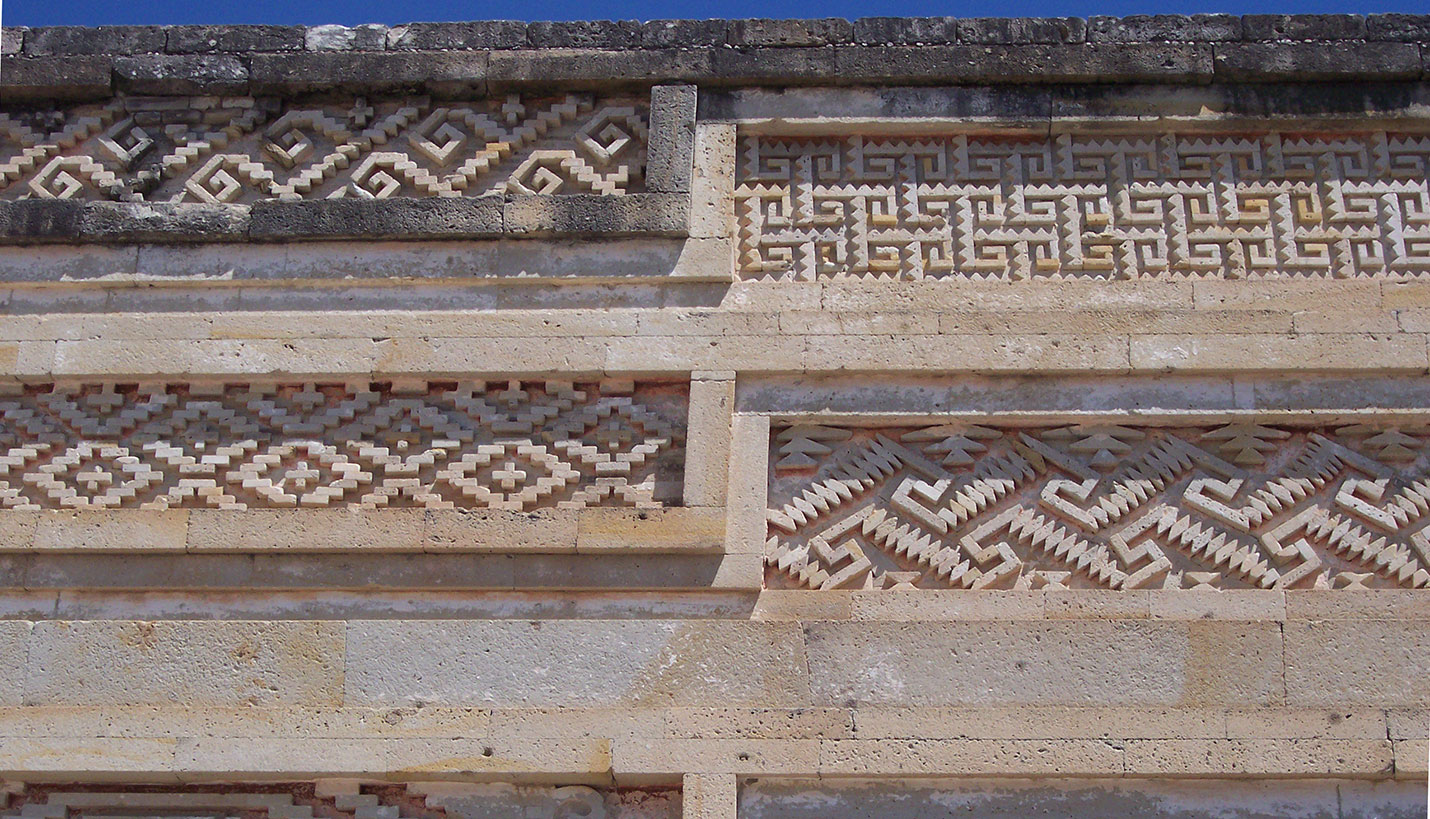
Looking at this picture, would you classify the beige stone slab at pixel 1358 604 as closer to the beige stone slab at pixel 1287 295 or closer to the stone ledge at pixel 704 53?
the beige stone slab at pixel 1287 295

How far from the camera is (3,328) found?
5.10 m

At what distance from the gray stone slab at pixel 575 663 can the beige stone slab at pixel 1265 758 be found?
0.93 m

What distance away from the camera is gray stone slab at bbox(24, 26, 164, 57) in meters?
5.55

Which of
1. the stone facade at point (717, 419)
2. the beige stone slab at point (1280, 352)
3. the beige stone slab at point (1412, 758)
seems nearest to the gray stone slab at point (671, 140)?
the stone facade at point (717, 419)

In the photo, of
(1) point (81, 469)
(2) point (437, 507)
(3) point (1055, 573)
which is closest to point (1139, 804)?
(3) point (1055, 573)

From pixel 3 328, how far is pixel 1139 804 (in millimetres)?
3653

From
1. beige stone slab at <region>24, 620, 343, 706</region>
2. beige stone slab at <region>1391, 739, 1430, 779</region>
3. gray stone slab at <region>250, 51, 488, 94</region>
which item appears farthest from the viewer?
gray stone slab at <region>250, 51, 488, 94</region>

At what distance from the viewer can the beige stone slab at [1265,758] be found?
4.30 m

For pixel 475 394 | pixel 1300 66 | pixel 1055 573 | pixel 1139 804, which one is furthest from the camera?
pixel 1300 66

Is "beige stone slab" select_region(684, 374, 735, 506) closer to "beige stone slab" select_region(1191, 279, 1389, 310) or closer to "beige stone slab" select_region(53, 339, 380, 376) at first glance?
"beige stone slab" select_region(53, 339, 380, 376)

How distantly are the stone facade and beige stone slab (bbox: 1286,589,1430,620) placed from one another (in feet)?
0.06

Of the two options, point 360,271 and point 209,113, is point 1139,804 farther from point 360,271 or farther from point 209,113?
point 209,113

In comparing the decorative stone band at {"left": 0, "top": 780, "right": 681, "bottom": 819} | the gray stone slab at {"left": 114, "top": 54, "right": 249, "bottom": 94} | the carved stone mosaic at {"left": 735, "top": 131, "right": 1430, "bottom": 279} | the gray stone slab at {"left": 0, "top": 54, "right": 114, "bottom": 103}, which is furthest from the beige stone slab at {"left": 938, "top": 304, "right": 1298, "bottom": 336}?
the gray stone slab at {"left": 0, "top": 54, "right": 114, "bottom": 103}

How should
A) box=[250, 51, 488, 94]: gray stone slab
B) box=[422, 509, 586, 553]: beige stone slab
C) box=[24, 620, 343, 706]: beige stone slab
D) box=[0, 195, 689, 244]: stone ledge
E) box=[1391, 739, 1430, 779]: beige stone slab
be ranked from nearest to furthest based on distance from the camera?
box=[1391, 739, 1430, 779]: beige stone slab
box=[24, 620, 343, 706]: beige stone slab
box=[422, 509, 586, 553]: beige stone slab
box=[0, 195, 689, 244]: stone ledge
box=[250, 51, 488, 94]: gray stone slab
